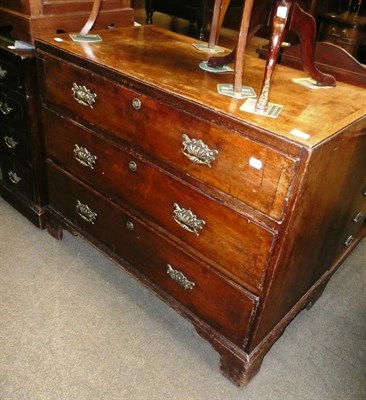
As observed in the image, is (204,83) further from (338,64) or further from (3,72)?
(3,72)

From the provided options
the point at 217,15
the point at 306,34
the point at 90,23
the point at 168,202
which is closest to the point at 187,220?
the point at 168,202

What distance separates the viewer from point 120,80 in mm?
1301

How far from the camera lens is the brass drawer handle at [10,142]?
1923 mm

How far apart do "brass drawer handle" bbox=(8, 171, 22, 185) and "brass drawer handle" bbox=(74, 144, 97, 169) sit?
547 mm

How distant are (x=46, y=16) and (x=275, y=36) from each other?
106 centimetres

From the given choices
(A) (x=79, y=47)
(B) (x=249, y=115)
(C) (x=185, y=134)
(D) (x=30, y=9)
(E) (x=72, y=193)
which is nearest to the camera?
(B) (x=249, y=115)

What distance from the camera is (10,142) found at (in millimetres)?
1944

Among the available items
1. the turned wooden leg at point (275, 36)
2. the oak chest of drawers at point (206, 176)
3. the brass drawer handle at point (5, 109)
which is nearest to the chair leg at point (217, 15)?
the oak chest of drawers at point (206, 176)

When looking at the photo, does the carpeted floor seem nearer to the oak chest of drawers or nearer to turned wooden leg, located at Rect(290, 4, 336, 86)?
the oak chest of drawers

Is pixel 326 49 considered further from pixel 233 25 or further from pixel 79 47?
pixel 233 25

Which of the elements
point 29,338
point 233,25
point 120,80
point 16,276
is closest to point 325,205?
point 120,80

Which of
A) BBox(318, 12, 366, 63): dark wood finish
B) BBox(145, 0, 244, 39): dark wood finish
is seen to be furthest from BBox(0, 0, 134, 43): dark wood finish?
BBox(318, 12, 366, 63): dark wood finish

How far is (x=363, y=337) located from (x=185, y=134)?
1.16 m

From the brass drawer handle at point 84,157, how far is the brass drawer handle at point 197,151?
1.65ft
